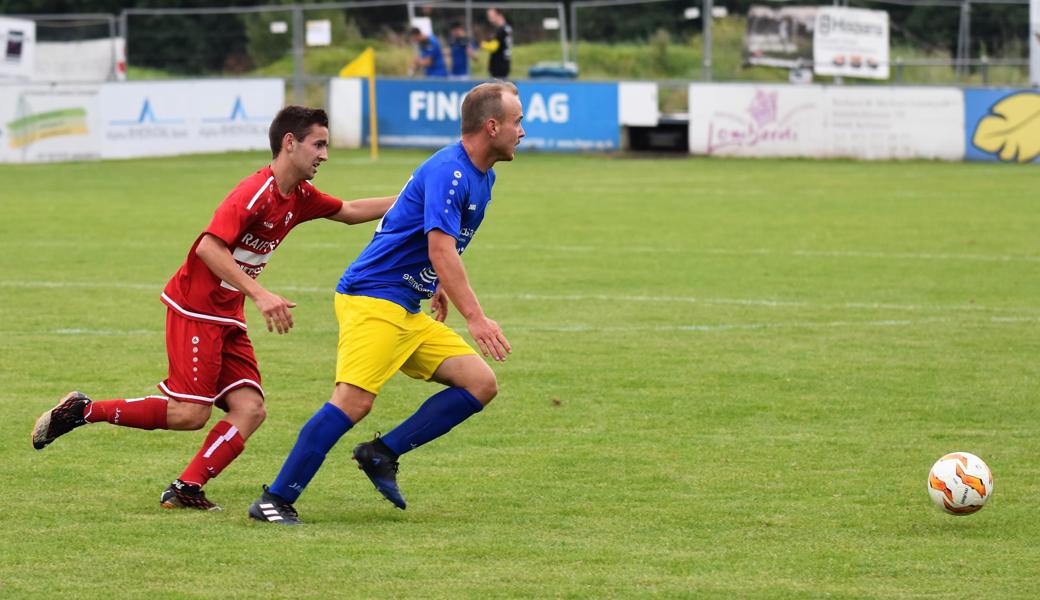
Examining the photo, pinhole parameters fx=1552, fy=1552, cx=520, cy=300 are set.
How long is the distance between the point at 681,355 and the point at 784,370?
82 centimetres

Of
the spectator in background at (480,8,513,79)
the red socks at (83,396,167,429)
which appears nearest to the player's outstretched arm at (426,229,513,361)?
the red socks at (83,396,167,429)

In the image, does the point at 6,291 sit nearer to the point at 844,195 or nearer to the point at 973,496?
the point at 973,496

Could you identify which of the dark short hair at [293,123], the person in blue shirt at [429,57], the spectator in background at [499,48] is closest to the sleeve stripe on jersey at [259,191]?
the dark short hair at [293,123]

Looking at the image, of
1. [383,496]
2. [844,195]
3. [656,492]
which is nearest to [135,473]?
[383,496]

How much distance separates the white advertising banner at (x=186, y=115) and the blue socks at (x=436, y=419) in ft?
70.0

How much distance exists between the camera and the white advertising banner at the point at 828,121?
91.6ft

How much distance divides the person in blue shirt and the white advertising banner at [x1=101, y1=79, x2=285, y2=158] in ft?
11.4

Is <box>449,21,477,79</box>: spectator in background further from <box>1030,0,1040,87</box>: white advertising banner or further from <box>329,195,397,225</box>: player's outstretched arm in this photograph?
<box>329,195,397,225</box>: player's outstretched arm

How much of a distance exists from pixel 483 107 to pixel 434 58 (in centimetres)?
2691

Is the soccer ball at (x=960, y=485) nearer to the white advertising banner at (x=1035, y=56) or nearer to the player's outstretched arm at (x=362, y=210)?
the player's outstretched arm at (x=362, y=210)

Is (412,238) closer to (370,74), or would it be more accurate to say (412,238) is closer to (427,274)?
(427,274)

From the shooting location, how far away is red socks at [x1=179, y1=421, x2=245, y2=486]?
258 inches

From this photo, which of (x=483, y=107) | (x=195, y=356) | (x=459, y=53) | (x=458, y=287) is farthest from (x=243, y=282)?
(x=459, y=53)

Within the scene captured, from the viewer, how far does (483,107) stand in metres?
6.27
